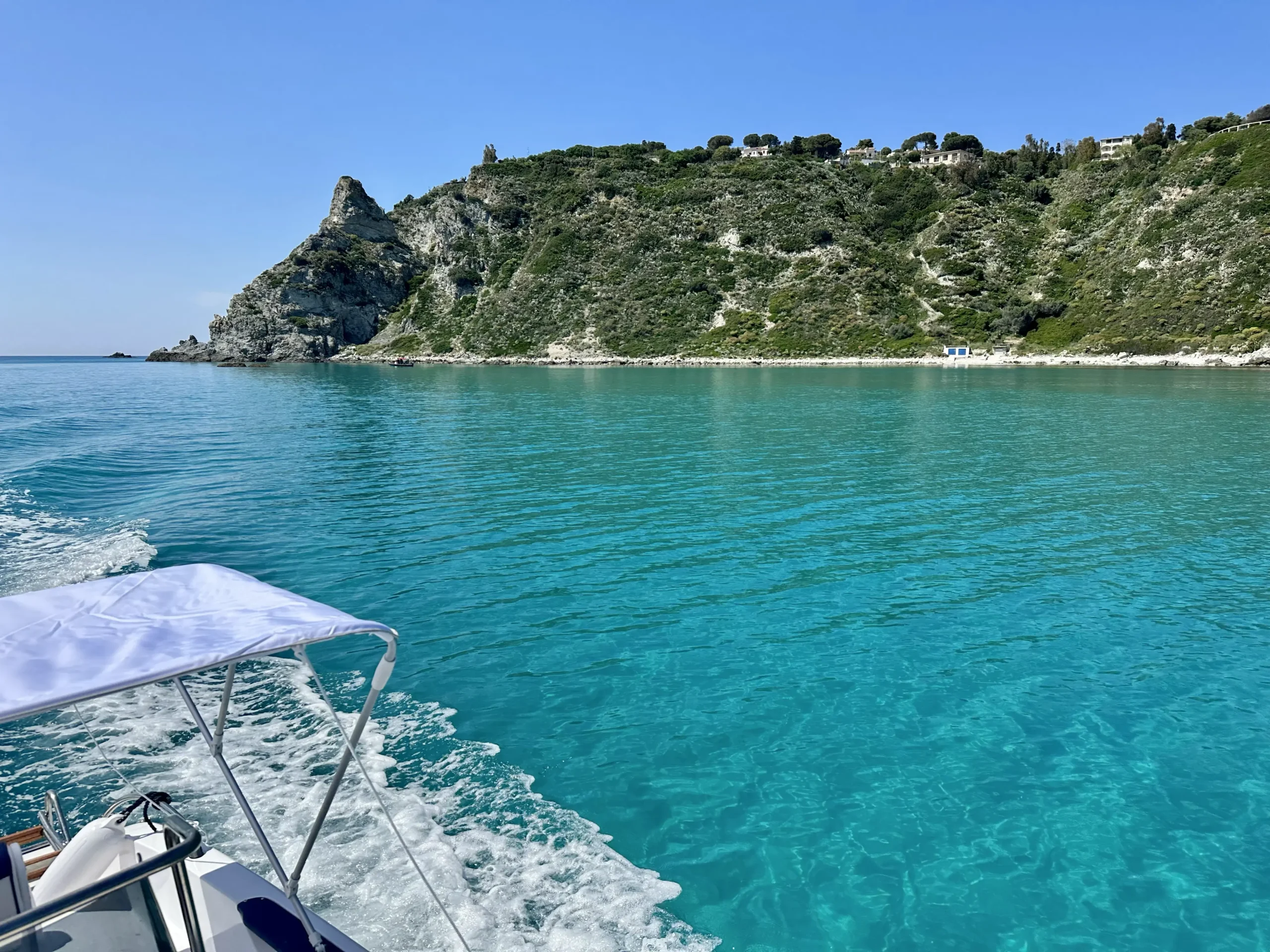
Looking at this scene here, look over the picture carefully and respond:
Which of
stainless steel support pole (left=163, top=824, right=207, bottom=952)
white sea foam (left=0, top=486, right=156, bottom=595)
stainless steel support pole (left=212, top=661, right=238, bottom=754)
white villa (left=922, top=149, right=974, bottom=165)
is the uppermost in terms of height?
white villa (left=922, top=149, right=974, bottom=165)

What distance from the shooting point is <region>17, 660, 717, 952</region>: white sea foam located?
6152mm

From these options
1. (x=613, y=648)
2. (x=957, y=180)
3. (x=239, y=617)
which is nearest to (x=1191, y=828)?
(x=613, y=648)

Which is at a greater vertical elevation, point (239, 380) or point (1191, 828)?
point (239, 380)

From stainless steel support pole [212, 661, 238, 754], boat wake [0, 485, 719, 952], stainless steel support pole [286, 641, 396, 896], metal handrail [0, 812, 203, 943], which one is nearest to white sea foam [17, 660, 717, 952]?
boat wake [0, 485, 719, 952]

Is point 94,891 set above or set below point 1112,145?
below

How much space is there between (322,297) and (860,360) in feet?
365

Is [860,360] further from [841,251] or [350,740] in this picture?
[350,740]

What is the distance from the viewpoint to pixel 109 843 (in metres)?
4.58

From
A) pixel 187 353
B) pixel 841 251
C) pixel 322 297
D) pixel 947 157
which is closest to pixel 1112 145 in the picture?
pixel 947 157

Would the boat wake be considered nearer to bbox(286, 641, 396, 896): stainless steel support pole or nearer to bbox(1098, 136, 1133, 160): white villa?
bbox(286, 641, 396, 896): stainless steel support pole

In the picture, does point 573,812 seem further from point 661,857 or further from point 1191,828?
point 1191,828

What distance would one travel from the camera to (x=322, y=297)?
486ft

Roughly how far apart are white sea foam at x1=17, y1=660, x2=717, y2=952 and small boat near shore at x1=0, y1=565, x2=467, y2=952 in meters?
1.76

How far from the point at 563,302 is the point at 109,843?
141 metres
